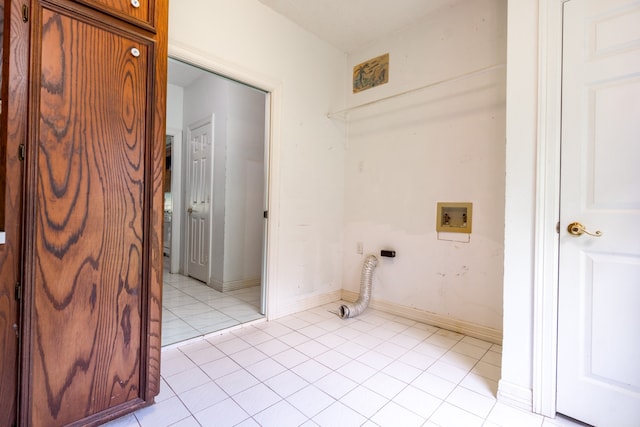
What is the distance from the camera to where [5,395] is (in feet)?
3.58

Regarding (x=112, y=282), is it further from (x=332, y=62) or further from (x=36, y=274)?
(x=332, y=62)

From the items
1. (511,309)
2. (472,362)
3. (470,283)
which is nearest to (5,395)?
(511,309)

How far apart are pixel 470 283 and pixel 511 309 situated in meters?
0.87

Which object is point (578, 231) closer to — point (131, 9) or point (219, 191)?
point (131, 9)

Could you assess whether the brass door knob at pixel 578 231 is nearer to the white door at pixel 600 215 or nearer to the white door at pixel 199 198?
the white door at pixel 600 215

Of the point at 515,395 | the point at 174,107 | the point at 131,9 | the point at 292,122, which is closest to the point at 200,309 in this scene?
the point at 292,122

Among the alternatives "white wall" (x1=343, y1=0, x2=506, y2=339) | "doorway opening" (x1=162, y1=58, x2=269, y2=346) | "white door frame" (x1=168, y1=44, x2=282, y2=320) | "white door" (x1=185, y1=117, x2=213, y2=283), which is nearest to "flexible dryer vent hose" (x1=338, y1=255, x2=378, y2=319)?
"white wall" (x1=343, y1=0, x2=506, y2=339)

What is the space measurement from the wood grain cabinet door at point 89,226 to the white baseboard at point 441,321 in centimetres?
208

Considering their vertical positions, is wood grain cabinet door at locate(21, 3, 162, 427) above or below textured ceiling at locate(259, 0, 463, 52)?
below

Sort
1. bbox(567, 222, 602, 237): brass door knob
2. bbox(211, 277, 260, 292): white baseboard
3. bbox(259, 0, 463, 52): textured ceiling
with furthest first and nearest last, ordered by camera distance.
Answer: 1. bbox(211, 277, 260, 292): white baseboard
2. bbox(259, 0, 463, 52): textured ceiling
3. bbox(567, 222, 602, 237): brass door knob

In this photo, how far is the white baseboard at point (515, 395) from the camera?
150 cm

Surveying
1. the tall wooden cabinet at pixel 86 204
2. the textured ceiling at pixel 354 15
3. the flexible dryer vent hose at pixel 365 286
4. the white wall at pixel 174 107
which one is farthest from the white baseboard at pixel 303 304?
the white wall at pixel 174 107

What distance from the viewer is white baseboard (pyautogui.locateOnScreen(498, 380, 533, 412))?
150 cm

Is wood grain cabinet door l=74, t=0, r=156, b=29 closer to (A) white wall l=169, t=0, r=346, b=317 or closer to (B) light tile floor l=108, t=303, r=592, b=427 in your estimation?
(A) white wall l=169, t=0, r=346, b=317
